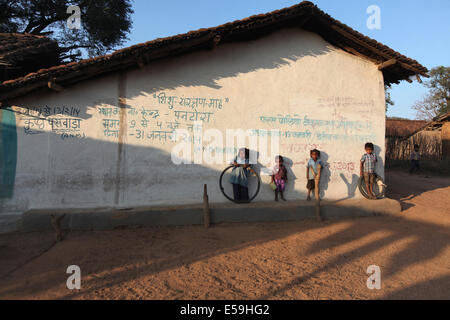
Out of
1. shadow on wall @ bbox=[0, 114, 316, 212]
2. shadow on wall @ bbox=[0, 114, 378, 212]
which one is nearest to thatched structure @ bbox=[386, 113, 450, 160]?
shadow on wall @ bbox=[0, 114, 378, 212]

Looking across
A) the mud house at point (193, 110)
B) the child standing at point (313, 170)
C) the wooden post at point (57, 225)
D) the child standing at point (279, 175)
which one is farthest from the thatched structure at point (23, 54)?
the child standing at point (313, 170)

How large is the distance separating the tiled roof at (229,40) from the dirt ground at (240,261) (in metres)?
3.05

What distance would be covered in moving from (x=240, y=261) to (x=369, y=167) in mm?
4452

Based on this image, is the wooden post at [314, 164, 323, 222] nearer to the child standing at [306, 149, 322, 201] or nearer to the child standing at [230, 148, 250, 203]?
the child standing at [306, 149, 322, 201]

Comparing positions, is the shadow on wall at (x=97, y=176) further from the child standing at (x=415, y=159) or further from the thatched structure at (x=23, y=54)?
the child standing at (x=415, y=159)

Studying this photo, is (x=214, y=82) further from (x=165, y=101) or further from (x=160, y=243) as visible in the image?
(x=160, y=243)

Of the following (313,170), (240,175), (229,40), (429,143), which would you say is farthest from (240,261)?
(429,143)

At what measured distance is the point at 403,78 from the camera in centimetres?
733

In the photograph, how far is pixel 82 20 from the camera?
13.4 metres

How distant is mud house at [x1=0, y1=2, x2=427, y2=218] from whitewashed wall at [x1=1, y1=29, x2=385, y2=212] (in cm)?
2

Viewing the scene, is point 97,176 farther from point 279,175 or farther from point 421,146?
point 421,146

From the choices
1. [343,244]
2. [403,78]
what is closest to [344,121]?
[403,78]
